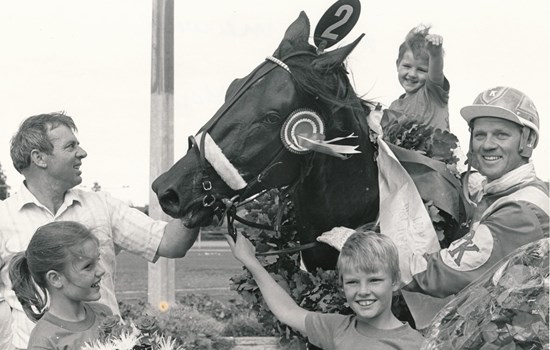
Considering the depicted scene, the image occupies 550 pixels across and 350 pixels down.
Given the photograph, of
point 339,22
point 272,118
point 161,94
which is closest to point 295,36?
point 339,22

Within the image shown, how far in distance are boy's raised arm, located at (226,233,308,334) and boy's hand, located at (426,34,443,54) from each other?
4.99ft

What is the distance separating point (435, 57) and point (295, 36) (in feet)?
4.53

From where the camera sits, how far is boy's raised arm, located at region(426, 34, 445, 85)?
4547 millimetres

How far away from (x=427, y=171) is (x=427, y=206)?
0.60 feet

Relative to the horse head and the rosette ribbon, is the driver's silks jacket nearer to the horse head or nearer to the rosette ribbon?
the rosette ribbon

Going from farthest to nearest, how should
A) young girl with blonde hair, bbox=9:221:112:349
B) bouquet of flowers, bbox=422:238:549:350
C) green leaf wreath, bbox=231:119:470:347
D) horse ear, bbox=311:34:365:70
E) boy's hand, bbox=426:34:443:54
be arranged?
1. boy's hand, bbox=426:34:443:54
2. green leaf wreath, bbox=231:119:470:347
3. horse ear, bbox=311:34:365:70
4. young girl with blonde hair, bbox=9:221:112:349
5. bouquet of flowers, bbox=422:238:549:350

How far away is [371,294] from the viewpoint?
3121 millimetres

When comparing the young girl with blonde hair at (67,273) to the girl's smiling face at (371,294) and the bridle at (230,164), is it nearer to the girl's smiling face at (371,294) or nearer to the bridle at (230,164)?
the bridle at (230,164)

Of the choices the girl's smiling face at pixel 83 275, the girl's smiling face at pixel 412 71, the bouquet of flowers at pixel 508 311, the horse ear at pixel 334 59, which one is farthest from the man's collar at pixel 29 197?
the girl's smiling face at pixel 412 71

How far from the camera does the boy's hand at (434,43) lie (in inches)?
178

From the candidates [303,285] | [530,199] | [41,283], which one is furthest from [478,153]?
[41,283]

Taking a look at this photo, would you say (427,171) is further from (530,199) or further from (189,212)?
(189,212)

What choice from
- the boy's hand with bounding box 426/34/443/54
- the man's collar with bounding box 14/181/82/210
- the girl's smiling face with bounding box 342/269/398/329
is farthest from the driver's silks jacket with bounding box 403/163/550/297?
the man's collar with bounding box 14/181/82/210

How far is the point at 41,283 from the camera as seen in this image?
3.53m
